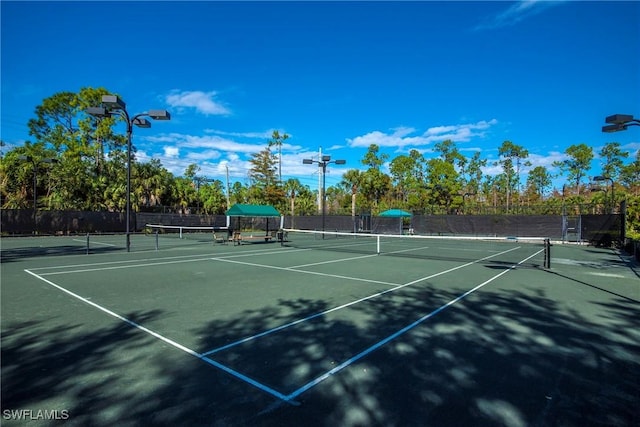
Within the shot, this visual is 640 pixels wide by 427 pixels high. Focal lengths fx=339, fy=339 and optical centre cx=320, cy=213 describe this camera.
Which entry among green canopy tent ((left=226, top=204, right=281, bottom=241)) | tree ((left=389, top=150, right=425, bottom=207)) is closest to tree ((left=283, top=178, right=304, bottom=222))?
tree ((left=389, top=150, right=425, bottom=207))

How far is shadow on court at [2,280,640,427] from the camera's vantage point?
2898 millimetres

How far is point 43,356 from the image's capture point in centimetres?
399

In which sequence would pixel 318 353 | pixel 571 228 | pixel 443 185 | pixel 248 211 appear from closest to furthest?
pixel 318 353 < pixel 248 211 < pixel 571 228 < pixel 443 185

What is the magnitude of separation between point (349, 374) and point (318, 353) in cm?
64

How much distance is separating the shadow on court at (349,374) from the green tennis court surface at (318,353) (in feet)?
0.06

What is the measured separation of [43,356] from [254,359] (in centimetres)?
249

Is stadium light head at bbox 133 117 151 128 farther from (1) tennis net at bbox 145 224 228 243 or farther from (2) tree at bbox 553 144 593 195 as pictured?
(2) tree at bbox 553 144 593 195

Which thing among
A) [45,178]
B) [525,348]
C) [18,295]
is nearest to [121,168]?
[45,178]

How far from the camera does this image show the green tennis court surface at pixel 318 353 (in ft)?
9.72

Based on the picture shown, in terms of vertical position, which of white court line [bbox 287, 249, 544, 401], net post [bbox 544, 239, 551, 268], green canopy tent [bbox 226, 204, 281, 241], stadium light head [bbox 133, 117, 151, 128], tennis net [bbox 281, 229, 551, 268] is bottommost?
tennis net [bbox 281, 229, 551, 268]

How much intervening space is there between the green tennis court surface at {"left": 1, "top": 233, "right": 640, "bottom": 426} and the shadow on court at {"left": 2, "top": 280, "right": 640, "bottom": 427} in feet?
0.06

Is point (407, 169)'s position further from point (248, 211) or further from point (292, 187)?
point (248, 211)

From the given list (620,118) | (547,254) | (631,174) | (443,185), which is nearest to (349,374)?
(547,254)

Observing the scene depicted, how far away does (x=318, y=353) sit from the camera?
164 inches
